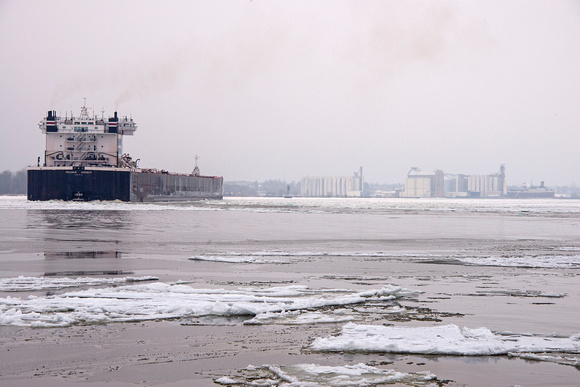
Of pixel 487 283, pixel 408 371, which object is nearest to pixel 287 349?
pixel 408 371

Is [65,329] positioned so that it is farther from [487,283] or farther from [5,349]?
[487,283]

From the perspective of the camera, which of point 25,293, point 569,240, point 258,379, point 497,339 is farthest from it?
point 569,240

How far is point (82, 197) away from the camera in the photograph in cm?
6341

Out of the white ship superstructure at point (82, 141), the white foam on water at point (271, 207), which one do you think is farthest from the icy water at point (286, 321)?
the white ship superstructure at point (82, 141)

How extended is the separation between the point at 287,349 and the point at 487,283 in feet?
19.7

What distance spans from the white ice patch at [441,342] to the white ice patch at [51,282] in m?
5.05

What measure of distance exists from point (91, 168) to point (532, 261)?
55592mm

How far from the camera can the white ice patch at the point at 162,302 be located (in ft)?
25.2

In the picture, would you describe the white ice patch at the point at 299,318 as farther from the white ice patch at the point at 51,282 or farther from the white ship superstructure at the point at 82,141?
the white ship superstructure at the point at 82,141

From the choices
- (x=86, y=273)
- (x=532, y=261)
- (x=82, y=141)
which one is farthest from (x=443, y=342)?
(x=82, y=141)

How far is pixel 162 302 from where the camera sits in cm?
866

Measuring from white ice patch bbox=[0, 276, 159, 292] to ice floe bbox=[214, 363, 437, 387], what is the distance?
18.2 ft

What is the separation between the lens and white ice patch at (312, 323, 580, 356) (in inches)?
249

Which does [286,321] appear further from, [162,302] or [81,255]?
[81,255]
